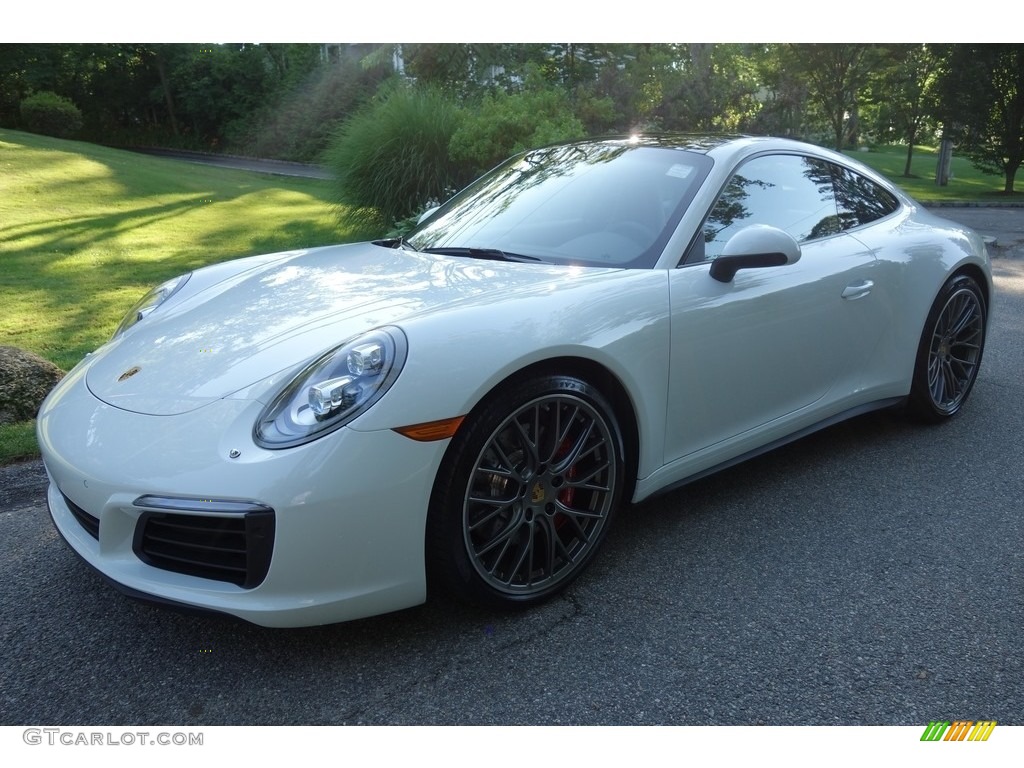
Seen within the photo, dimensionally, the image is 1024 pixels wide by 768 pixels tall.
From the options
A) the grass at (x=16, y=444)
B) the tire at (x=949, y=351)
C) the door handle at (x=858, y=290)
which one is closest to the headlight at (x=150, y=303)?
the grass at (x=16, y=444)

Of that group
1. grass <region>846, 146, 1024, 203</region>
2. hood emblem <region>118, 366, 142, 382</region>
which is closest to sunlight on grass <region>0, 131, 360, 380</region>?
hood emblem <region>118, 366, 142, 382</region>

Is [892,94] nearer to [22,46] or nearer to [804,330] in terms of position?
[804,330]

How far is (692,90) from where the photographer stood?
14281mm

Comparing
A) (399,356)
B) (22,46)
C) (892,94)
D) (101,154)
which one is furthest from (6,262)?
(22,46)

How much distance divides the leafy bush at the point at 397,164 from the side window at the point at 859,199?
5979mm

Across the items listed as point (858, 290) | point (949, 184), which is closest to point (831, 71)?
point (949, 184)

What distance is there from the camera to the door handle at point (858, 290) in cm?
350

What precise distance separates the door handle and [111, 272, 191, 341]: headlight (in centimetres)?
267

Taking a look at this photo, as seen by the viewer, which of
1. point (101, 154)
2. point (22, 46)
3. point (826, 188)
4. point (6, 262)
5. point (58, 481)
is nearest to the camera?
point (58, 481)

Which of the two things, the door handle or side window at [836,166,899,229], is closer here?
the door handle

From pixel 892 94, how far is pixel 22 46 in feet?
92.3

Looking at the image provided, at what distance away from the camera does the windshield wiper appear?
3.12 meters

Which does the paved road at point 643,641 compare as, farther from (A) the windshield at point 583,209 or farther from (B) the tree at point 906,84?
(B) the tree at point 906,84

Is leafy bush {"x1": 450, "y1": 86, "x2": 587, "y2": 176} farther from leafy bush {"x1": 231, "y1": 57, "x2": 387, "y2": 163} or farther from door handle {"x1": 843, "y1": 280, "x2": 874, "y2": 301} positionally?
leafy bush {"x1": 231, "y1": 57, "x2": 387, "y2": 163}
